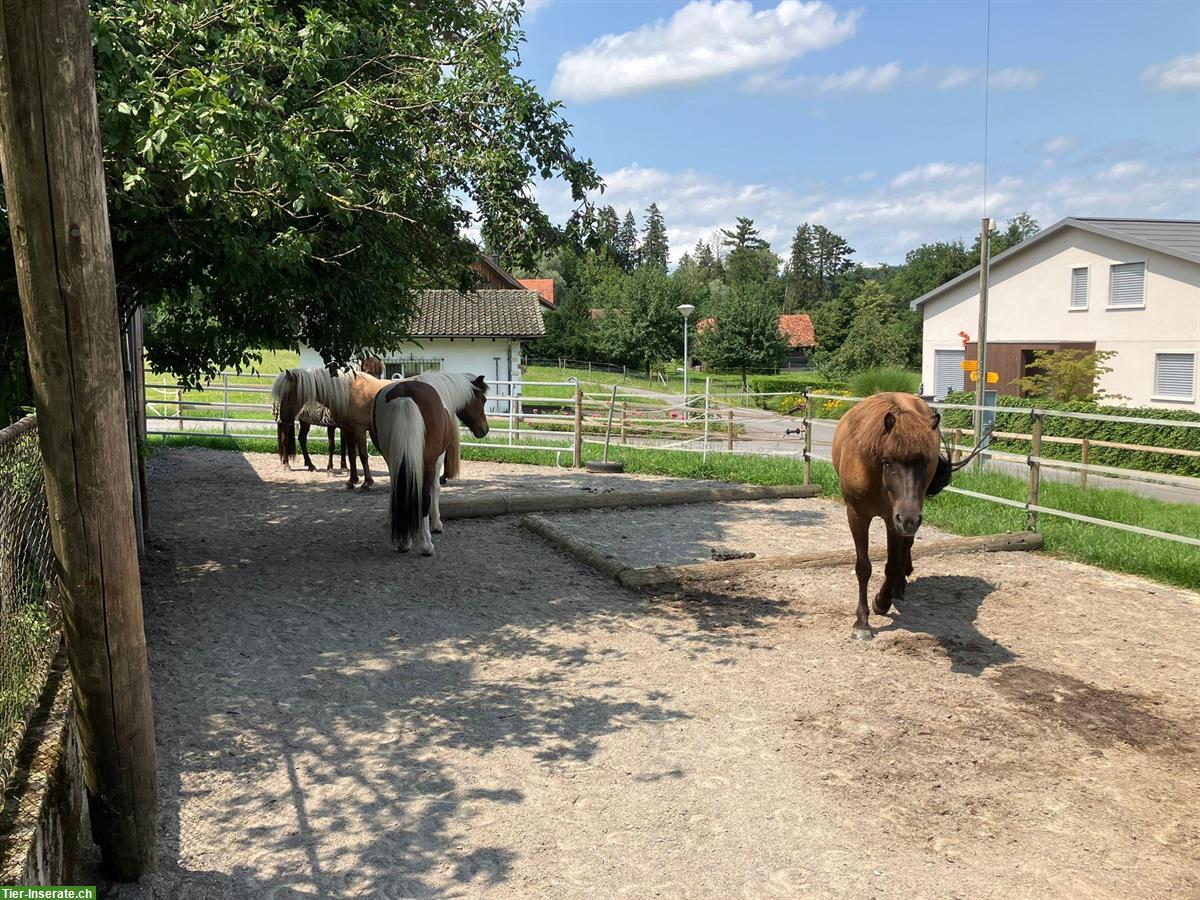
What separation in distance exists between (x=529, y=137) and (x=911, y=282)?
246 ft

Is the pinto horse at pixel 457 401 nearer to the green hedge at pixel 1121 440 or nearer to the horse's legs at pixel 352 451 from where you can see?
the horse's legs at pixel 352 451

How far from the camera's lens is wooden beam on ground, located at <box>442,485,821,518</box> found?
373 inches

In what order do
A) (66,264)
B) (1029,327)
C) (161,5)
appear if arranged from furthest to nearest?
(1029,327) → (161,5) → (66,264)

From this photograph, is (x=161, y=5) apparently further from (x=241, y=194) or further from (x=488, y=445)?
(x=488, y=445)

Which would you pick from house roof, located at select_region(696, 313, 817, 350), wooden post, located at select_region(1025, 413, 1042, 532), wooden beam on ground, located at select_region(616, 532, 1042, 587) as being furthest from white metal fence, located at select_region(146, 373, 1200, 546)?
house roof, located at select_region(696, 313, 817, 350)

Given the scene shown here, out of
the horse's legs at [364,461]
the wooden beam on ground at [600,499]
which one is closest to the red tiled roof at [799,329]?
the wooden beam on ground at [600,499]

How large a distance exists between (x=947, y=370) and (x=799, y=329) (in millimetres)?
38190

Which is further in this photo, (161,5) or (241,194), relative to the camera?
(241,194)

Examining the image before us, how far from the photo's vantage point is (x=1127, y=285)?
25359mm

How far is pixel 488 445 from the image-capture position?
16312 mm

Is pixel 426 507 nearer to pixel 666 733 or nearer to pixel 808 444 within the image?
pixel 666 733

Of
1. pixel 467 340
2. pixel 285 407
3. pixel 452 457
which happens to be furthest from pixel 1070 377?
pixel 452 457

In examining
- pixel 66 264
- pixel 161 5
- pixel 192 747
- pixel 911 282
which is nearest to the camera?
pixel 66 264

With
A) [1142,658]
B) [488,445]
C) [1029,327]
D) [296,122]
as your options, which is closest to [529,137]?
[296,122]
